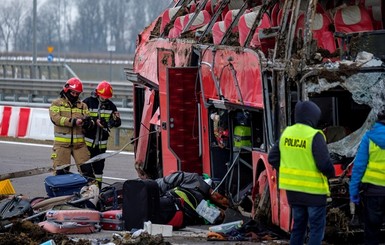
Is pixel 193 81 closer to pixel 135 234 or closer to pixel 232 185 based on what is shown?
pixel 232 185

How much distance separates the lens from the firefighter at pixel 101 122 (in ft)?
49.1

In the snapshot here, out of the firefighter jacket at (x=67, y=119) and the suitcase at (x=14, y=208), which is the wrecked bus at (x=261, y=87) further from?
the suitcase at (x=14, y=208)

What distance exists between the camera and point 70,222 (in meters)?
11.4

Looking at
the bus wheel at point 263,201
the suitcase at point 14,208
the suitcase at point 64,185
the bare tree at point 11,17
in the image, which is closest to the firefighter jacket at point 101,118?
the suitcase at point 64,185

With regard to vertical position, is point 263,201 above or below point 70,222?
above

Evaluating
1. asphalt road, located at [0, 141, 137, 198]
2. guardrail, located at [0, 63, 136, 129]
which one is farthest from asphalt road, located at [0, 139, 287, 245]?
guardrail, located at [0, 63, 136, 129]

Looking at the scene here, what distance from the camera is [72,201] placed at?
12195mm

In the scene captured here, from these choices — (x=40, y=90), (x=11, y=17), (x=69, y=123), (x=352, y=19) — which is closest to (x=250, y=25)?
(x=352, y=19)

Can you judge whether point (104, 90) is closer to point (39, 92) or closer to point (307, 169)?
point (307, 169)

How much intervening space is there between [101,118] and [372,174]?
6.20m

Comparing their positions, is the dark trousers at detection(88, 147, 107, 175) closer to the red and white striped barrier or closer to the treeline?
the red and white striped barrier

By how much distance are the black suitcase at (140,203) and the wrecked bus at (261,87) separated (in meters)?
0.99

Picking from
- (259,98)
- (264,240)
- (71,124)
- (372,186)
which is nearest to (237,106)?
(259,98)

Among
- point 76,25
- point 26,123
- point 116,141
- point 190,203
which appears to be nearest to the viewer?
point 190,203
